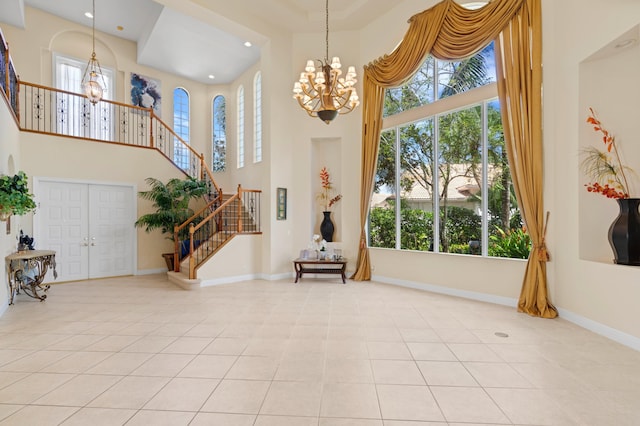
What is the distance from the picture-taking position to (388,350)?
3.28 metres

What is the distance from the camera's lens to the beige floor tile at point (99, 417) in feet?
6.86

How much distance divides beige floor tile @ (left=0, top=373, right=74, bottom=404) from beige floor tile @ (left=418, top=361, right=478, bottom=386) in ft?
10.2

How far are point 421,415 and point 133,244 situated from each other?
7943mm

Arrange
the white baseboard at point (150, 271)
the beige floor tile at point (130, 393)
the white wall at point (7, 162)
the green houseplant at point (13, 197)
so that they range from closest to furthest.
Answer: the beige floor tile at point (130, 393) < the green houseplant at point (13, 197) < the white wall at point (7, 162) < the white baseboard at point (150, 271)

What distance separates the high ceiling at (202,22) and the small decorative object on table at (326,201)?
3386mm

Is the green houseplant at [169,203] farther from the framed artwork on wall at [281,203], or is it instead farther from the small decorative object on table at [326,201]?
the small decorative object on table at [326,201]

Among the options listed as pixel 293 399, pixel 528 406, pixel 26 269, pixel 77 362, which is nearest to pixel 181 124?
pixel 26 269

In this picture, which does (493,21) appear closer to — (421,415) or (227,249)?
(421,415)

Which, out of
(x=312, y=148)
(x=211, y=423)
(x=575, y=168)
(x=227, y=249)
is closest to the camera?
(x=211, y=423)

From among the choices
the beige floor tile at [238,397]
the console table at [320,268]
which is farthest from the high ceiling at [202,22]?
the beige floor tile at [238,397]

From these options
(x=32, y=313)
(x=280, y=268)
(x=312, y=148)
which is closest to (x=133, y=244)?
(x=32, y=313)

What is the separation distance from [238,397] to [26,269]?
5052 mm

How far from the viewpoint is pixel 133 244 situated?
7.93m

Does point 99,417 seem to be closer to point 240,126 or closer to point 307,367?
point 307,367
